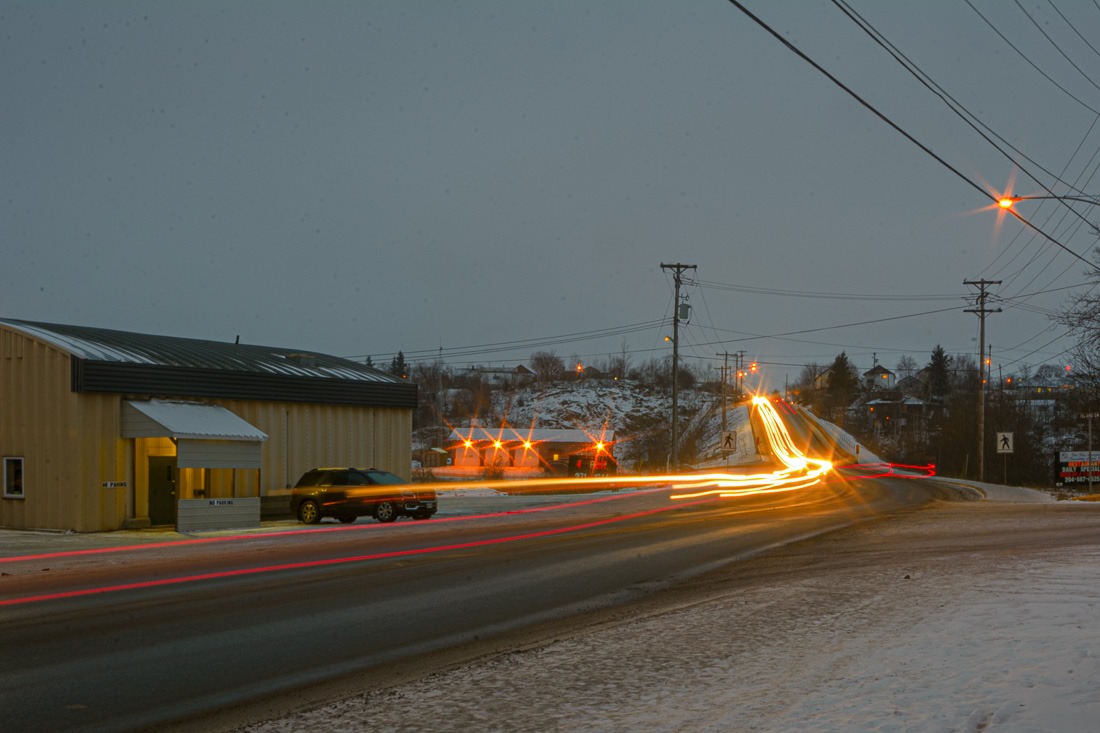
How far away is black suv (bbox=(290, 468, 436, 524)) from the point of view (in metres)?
27.2

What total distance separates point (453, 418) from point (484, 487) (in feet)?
350

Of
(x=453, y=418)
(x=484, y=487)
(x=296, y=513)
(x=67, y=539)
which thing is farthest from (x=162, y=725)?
(x=453, y=418)

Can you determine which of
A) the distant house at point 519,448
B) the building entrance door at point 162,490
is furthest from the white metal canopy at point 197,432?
the distant house at point 519,448

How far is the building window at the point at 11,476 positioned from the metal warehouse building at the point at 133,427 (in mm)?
31

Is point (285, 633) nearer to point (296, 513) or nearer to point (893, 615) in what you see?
point (893, 615)

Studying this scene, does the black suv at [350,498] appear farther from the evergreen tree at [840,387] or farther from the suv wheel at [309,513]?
the evergreen tree at [840,387]

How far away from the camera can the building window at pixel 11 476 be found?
2627 cm

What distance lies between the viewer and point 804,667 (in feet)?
25.7

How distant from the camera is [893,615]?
33.4ft

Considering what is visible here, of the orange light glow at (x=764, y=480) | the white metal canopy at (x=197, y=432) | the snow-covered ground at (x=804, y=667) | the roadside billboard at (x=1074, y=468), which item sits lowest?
the orange light glow at (x=764, y=480)

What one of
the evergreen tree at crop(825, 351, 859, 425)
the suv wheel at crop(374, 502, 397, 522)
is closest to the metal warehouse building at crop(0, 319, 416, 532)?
the suv wheel at crop(374, 502, 397, 522)

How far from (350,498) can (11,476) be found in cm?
899

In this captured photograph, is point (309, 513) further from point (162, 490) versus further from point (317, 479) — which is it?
point (162, 490)

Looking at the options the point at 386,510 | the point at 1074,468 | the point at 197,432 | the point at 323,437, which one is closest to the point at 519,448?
the point at 1074,468
